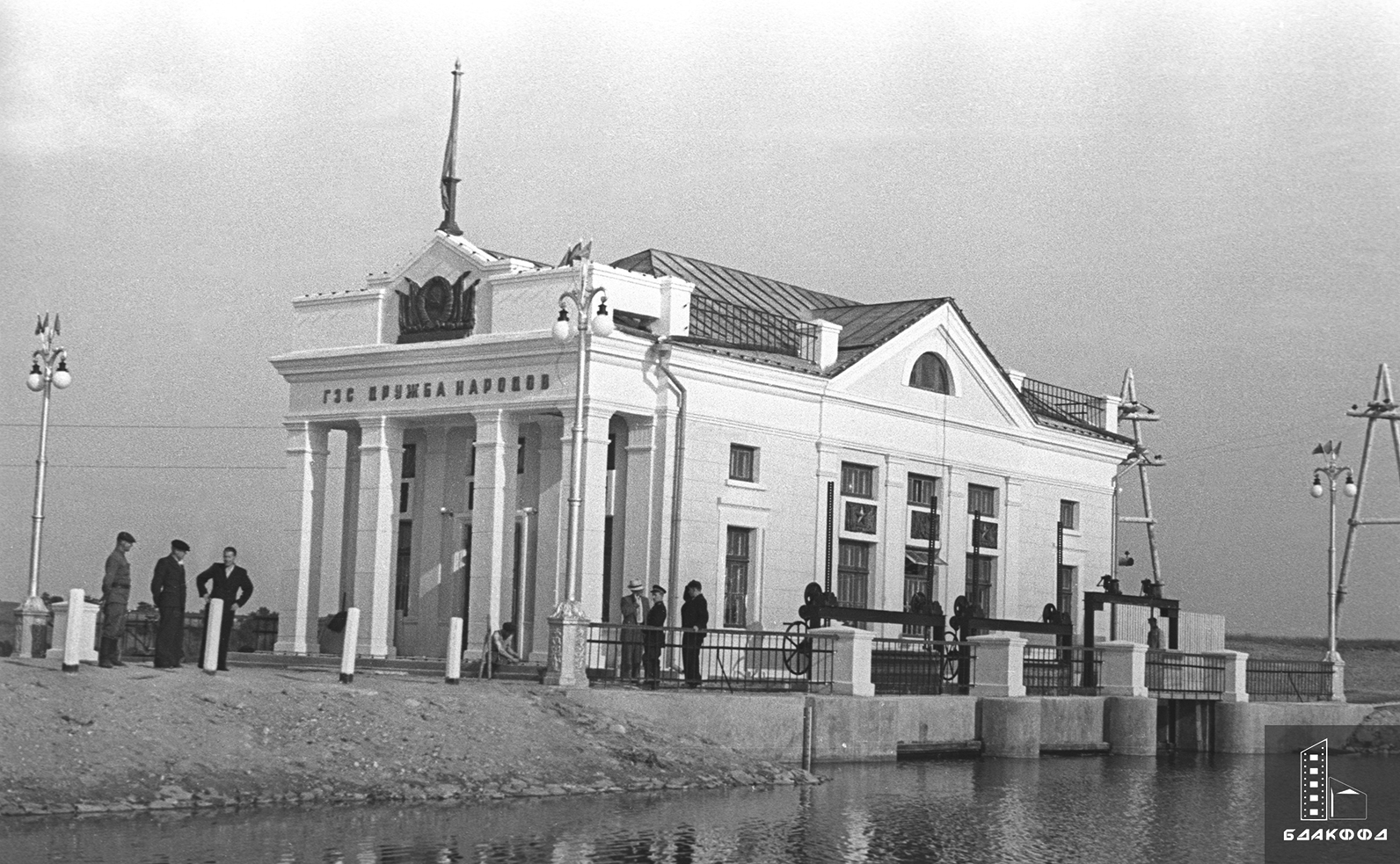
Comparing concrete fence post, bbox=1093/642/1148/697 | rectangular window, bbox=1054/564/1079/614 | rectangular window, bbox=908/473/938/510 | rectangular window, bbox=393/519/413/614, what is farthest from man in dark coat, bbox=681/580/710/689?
rectangular window, bbox=1054/564/1079/614

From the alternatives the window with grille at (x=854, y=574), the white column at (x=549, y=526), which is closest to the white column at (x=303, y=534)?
the white column at (x=549, y=526)

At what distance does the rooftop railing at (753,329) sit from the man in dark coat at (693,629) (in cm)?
790

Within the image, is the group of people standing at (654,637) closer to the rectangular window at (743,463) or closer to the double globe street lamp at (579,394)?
the double globe street lamp at (579,394)

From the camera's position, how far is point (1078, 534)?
46.6 meters

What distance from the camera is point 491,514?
115 ft

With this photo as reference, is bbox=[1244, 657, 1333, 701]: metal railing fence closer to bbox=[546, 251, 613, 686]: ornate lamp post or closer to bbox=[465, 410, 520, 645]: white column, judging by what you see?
bbox=[465, 410, 520, 645]: white column

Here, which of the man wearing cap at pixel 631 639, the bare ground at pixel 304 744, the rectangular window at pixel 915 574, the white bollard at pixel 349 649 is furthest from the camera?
the rectangular window at pixel 915 574

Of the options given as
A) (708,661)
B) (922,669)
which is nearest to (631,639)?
(708,661)

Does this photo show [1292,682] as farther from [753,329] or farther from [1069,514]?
[753,329]

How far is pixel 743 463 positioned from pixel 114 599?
15185mm

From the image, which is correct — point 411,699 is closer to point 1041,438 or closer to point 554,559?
point 554,559

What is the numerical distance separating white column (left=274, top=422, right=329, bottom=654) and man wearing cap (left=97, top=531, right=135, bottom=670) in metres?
13.1

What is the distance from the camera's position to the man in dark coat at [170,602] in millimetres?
24500

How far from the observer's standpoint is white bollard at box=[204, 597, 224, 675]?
24594mm
